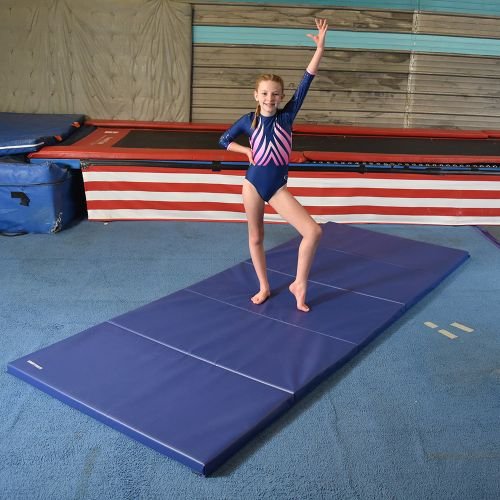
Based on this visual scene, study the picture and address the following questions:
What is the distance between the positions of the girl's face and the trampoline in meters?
1.78

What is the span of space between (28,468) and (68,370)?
1.77ft

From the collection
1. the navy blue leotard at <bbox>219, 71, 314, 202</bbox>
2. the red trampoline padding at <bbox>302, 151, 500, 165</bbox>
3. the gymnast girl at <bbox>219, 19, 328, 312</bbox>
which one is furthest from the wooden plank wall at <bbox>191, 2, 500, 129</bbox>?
the navy blue leotard at <bbox>219, 71, 314, 202</bbox>

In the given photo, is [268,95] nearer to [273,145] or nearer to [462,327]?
[273,145]

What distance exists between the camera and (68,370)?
8.04 feet

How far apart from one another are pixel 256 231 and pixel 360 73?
4.01 m

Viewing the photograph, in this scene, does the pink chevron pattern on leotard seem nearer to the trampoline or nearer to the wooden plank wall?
the trampoline

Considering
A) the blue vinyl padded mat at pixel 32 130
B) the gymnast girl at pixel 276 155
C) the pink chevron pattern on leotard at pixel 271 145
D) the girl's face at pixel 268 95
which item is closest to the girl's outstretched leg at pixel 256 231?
the gymnast girl at pixel 276 155

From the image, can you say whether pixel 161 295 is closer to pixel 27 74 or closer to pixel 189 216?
pixel 189 216

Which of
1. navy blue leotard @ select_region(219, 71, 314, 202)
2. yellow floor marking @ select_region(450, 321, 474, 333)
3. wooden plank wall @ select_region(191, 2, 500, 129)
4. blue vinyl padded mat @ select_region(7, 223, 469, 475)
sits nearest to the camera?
blue vinyl padded mat @ select_region(7, 223, 469, 475)

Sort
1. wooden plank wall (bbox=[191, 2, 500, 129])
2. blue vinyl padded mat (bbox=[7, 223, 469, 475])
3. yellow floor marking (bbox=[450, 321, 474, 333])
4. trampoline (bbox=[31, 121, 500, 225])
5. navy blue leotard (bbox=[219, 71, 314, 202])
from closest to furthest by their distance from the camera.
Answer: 1. blue vinyl padded mat (bbox=[7, 223, 469, 475])
2. navy blue leotard (bbox=[219, 71, 314, 202])
3. yellow floor marking (bbox=[450, 321, 474, 333])
4. trampoline (bbox=[31, 121, 500, 225])
5. wooden plank wall (bbox=[191, 2, 500, 129])

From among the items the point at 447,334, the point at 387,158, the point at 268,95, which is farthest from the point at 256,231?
the point at 387,158

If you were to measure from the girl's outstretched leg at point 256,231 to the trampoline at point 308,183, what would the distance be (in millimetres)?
1671

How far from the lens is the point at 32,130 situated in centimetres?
522

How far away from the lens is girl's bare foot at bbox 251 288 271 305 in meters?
3.19
